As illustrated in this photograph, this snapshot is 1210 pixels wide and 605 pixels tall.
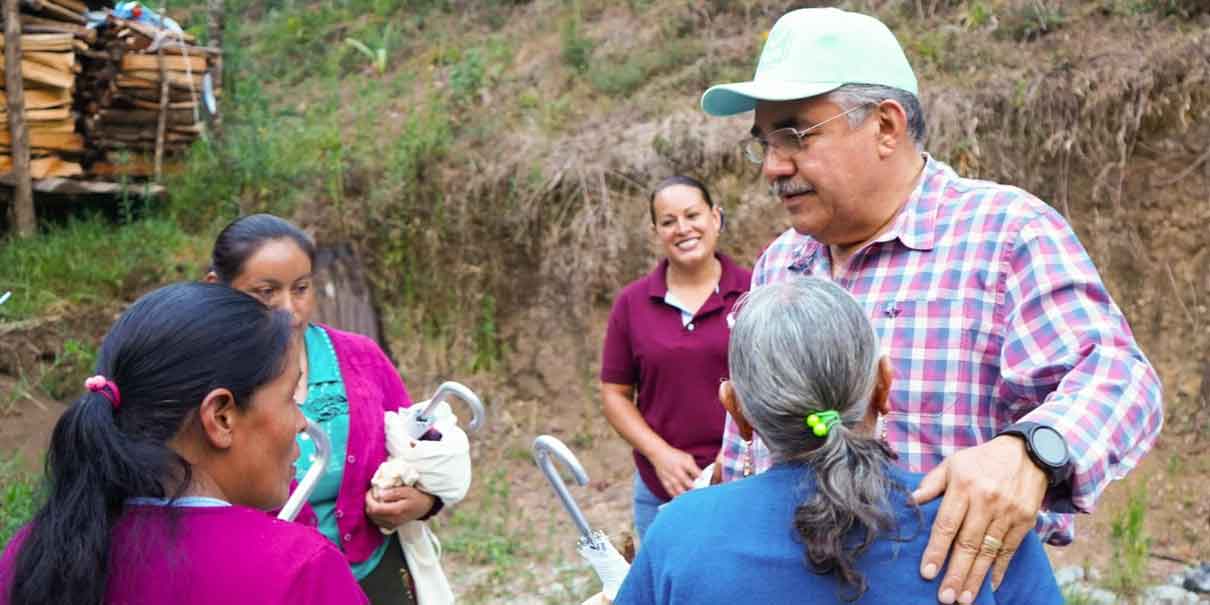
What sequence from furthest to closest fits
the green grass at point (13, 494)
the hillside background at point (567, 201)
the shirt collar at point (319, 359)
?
the hillside background at point (567, 201)
the green grass at point (13, 494)
the shirt collar at point (319, 359)

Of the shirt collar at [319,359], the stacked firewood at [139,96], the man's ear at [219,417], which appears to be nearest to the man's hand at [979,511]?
the man's ear at [219,417]

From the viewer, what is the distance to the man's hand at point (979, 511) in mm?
1622

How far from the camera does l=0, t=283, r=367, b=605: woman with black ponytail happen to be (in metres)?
1.67

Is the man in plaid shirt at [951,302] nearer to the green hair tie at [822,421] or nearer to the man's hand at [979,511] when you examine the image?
the man's hand at [979,511]

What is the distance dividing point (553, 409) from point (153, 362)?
620 centimetres

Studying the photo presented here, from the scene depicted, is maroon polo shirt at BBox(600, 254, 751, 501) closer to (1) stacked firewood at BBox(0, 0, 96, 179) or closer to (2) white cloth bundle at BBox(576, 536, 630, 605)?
(2) white cloth bundle at BBox(576, 536, 630, 605)

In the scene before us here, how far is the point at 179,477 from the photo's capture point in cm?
177

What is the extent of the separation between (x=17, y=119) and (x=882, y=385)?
7.89 metres

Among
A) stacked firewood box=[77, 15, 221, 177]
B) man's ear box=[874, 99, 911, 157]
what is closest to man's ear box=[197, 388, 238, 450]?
man's ear box=[874, 99, 911, 157]

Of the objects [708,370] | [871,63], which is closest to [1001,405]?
[871,63]

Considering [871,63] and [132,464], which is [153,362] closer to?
[132,464]

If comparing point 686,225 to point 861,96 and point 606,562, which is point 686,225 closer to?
point 861,96

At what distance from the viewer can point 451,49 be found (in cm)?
1040

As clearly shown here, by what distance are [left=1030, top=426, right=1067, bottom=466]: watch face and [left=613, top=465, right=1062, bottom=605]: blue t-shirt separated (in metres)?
0.14
